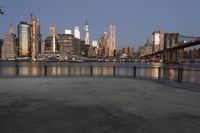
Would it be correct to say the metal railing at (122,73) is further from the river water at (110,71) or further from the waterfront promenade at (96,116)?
the waterfront promenade at (96,116)

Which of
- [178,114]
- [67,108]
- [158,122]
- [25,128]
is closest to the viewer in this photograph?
[25,128]

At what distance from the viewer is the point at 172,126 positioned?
4.76 metres

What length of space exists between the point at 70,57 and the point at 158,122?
194m

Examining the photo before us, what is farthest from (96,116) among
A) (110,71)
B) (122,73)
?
(110,71)

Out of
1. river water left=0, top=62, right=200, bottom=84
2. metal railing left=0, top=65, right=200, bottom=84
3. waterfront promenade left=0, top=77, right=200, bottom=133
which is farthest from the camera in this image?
river water left=0, top=62, right=200, bottom=84

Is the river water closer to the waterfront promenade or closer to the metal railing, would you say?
the metal railing

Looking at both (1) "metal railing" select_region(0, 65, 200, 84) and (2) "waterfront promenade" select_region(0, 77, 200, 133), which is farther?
(1) "metal railing" select_region(0, 65, 200, 84)

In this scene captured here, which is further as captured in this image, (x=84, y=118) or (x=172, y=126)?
(x=84, y=118)

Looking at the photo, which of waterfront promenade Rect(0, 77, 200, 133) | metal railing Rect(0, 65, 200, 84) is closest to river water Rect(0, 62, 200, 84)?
metal railing Rect(0, 65, 200, 84)

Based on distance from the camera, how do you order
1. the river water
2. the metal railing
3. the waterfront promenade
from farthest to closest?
the river water, the metal railing, the waterfront promenade

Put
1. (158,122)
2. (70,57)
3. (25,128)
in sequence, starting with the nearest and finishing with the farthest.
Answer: (25,128) < (158,122) < (70,57)

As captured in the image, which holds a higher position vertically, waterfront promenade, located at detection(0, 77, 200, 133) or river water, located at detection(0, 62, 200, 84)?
waterfront promenade, located at detection(0, 77, 200, 133)

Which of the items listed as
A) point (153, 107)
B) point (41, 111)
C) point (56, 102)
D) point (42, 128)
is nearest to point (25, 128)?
point (42, 128)

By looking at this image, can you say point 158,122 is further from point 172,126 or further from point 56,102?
point 56,102
